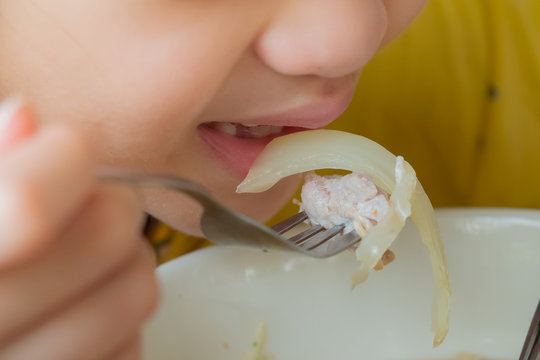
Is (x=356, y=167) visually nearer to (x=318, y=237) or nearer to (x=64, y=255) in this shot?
(x=318, y=237)

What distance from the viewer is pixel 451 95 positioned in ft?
3.86

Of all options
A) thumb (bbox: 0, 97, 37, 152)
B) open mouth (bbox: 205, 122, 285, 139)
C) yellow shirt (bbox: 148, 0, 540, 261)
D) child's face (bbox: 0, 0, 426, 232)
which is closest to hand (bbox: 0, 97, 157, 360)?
thumb (bbox: 0, 97, 37, 152)

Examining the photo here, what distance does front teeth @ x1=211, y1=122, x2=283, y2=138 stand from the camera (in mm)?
690

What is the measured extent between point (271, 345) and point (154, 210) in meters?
0.18

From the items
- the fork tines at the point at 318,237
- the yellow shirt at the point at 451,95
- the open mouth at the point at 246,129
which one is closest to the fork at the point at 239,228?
the fork tines at the point at 318,237

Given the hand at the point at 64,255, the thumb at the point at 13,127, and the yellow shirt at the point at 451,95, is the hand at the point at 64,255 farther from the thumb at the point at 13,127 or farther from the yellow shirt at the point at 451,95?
the yellow shirt at the point at 451,95

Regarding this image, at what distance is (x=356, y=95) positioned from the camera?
3.92ft

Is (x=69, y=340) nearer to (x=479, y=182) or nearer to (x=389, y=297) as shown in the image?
(x=389, y=297)

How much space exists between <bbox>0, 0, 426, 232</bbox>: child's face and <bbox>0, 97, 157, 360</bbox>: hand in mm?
225

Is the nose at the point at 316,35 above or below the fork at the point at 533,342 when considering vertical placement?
above

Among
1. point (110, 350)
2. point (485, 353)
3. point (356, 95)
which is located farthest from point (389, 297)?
point (356, 95)

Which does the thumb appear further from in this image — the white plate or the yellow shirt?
the yellow shirt

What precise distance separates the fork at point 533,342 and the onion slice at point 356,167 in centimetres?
8

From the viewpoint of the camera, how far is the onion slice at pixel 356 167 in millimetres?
634
